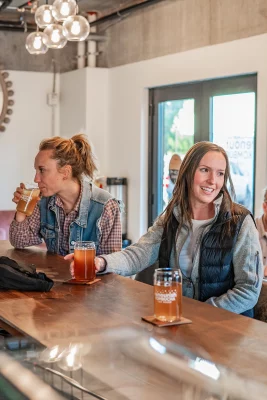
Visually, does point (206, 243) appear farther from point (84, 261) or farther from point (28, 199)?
point (28, 199)

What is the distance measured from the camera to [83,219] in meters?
3.05

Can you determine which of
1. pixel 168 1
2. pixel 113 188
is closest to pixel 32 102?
pixel 113 188

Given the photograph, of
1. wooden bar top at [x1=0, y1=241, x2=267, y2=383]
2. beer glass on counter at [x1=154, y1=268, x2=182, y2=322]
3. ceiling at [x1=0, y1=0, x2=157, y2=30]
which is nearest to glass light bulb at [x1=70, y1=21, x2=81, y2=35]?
wooden bar top at [x1=0, y1=241, x2=267, y2=383]

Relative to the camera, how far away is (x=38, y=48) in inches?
183

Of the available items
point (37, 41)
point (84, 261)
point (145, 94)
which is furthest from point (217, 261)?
point (145, 94)

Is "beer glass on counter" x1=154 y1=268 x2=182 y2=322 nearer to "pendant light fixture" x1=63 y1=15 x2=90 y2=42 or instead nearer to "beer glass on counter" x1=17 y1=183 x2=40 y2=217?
Answer: "beer glass on counter" x1=17 y1=183 x2=40 y2=217

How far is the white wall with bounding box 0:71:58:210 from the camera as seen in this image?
796 centimetres

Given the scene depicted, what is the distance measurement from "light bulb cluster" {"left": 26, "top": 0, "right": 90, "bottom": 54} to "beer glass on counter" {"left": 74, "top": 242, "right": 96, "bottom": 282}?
212 centimetres

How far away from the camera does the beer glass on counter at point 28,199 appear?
3068mm

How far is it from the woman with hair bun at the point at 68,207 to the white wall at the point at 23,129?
4.80 meters

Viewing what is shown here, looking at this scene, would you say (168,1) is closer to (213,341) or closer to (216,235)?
(216,235)

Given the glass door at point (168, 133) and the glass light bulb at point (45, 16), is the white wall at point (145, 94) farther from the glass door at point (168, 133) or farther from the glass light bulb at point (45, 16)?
the glass light bulb at point (45, 16)

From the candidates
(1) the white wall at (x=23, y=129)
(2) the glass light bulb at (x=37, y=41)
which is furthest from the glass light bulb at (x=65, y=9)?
(1) the white wall at (x=23, y=129)

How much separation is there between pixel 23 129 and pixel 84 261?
589 centimetres
